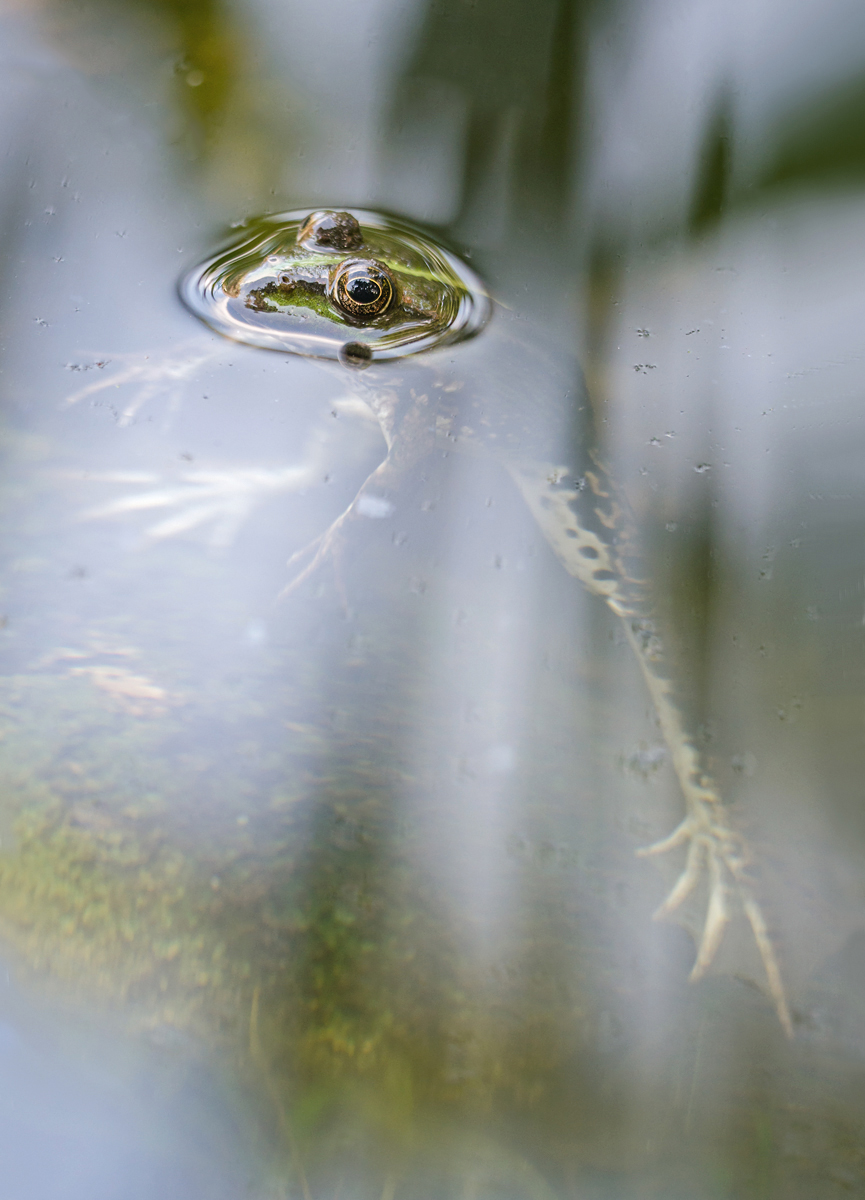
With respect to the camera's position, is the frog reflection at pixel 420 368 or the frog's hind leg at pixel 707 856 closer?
the frog's hind leg at pixel 707 856

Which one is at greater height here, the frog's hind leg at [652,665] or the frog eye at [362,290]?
the frog eye at [362,290]

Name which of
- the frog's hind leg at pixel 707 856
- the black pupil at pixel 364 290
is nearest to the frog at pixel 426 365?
the black pupil at pixel 364 290

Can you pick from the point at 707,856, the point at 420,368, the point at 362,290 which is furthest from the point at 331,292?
the point at 707,856

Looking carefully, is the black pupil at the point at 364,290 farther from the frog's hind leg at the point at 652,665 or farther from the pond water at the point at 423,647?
the frog's hind leg at the point at 652,665

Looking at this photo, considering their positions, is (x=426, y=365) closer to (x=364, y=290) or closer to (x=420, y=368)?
(x=420, y=368)

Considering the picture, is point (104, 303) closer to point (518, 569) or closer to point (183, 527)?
point (183, 527)

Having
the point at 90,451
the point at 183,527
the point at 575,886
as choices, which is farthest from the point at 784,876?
the point at 90,451

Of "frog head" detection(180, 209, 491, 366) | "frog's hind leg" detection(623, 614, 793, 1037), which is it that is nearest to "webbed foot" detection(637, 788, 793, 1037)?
"frog's hind leg" detection(623, 614, 793, 1037)

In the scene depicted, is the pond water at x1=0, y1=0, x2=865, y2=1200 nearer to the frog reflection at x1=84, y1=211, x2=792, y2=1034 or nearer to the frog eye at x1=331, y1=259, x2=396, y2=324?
the frog reflection at x1=84, y1=211, x2=792, y2=1034
